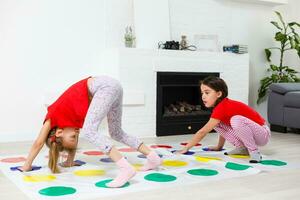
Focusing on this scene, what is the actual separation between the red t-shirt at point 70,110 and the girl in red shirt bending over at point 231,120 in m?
0.91

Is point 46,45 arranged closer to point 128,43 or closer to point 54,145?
point 128,43

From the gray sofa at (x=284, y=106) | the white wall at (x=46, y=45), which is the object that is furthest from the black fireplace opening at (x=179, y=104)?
the gray sofa at (x=284, y=106)

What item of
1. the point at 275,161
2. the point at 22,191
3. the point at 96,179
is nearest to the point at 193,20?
the point at 275,161

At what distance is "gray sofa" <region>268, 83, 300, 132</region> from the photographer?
12.9 feet

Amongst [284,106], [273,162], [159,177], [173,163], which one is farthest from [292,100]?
[159,177]

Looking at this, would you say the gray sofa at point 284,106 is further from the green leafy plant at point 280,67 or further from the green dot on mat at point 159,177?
the green dot on mat at point 159,177

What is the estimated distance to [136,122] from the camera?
149 inches

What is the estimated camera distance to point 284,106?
4078 millimetres

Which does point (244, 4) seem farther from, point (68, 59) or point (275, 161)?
point (275, 161)

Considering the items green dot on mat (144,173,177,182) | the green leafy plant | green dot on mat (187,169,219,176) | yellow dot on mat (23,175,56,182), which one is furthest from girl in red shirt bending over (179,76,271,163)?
the green leafy plant

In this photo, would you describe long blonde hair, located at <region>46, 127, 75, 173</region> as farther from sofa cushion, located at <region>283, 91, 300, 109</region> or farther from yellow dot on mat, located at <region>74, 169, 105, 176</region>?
sofa cushion, located at <region>283, 91, 300, 109</region>

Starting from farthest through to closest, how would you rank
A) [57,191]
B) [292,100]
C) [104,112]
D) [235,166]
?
[292,100]
[235,166]
[104,112]
[57,191]

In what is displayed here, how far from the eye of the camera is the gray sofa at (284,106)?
3943mm

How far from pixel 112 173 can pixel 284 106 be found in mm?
2588
